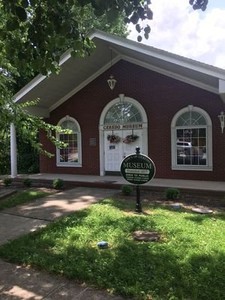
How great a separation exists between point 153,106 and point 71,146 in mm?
4281

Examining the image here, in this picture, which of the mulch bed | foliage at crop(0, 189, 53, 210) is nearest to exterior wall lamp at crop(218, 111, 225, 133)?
the mulch bed

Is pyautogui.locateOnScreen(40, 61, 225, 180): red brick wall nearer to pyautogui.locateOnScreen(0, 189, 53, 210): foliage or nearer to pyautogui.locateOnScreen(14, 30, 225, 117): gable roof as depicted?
pyautogui.locateOnScreen(14, 30, 225, 117): gable roof

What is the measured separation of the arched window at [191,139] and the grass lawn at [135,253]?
16.6 feet

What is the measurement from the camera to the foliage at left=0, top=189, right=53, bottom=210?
9133mm

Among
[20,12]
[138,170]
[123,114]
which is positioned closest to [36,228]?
[138,170]

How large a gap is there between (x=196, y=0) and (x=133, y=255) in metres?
3.46

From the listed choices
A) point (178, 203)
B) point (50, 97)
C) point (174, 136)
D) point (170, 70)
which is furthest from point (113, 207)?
point (50, 97)

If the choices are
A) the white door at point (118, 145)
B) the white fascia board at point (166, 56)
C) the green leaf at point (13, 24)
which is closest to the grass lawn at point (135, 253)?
the green leaf at point (13, 24)

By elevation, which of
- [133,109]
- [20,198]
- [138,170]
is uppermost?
[133,109]

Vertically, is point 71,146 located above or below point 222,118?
below

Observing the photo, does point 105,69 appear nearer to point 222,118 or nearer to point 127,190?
point 222,118

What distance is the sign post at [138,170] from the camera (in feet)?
25.5

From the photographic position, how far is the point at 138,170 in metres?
7.93

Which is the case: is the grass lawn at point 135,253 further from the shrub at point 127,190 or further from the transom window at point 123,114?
the transom window at point 123,114
